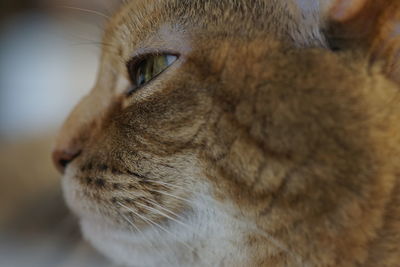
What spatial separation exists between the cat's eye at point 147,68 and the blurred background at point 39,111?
15 centimetres

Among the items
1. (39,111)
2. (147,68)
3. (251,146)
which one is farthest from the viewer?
(39,111)

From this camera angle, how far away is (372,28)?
26.4 inches

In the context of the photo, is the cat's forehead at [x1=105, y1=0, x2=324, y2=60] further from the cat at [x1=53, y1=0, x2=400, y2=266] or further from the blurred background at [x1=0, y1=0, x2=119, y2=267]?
the blurred background at [x1=0, y1=0, x2=119, y2=267]

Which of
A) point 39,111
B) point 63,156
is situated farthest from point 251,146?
point 39,111

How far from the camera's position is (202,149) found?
695mm

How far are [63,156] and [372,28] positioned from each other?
524mm

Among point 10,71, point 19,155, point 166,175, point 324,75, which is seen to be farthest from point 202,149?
point 10,71

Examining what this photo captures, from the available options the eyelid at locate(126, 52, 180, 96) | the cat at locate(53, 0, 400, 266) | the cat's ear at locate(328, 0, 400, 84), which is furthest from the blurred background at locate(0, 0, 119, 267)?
the cat's ear at locate(328, 0, 400, 84)

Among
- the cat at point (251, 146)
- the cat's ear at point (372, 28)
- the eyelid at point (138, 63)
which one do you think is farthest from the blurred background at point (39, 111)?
the cat's ear at point (372, 28)

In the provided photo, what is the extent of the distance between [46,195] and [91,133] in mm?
910

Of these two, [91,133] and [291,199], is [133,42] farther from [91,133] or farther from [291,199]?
[291,199]

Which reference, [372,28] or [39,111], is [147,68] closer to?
[372,28]

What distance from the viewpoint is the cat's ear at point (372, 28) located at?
2.15 feet

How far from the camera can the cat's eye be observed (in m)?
0.77
